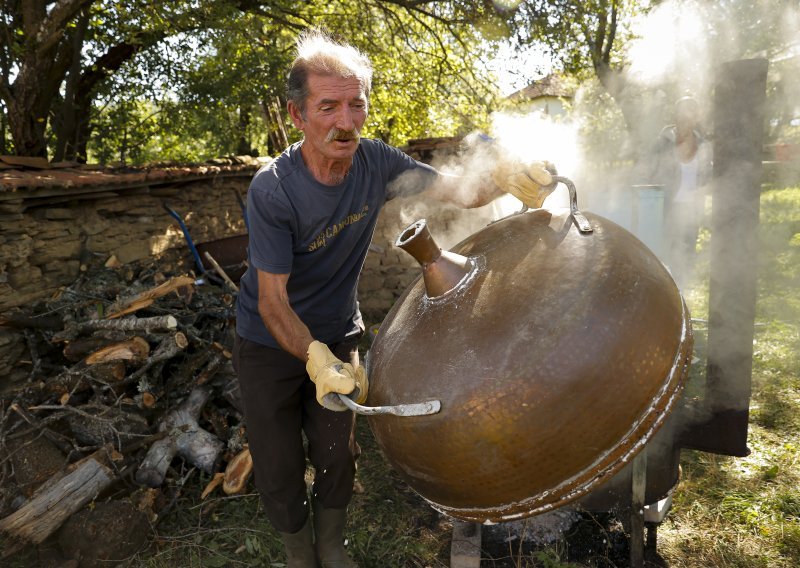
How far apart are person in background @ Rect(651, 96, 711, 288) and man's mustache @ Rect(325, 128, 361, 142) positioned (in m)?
4.09

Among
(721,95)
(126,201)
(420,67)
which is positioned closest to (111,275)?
(126,201)

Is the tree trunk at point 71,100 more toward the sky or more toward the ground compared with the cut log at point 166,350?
more toward the sky

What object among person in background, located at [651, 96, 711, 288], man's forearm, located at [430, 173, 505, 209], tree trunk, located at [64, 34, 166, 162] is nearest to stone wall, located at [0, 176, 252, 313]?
man's forearm, located at [430, 173, 505, 209]

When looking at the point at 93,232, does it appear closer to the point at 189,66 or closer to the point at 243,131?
the point at 189,66

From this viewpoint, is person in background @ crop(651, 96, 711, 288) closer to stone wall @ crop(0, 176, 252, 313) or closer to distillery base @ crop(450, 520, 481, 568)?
distillery base @ crop(450, 520, 481, 568)

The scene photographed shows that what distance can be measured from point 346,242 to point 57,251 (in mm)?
3005

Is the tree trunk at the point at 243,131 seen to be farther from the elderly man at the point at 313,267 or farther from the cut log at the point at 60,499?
the elderly man at the point at 313,267

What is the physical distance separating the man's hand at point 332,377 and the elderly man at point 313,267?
0.56 ft

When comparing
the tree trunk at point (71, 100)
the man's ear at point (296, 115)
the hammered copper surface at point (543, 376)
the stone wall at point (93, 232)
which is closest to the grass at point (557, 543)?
the hammered copper surface at point (543, 376)

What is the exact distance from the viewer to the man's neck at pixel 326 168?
2197mm

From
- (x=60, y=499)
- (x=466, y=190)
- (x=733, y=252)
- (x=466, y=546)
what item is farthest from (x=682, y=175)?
(x=60, y=499)

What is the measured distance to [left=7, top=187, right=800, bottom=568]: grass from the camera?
8.39ft

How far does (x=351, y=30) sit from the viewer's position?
9562mm

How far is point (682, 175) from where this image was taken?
17.2 feet
